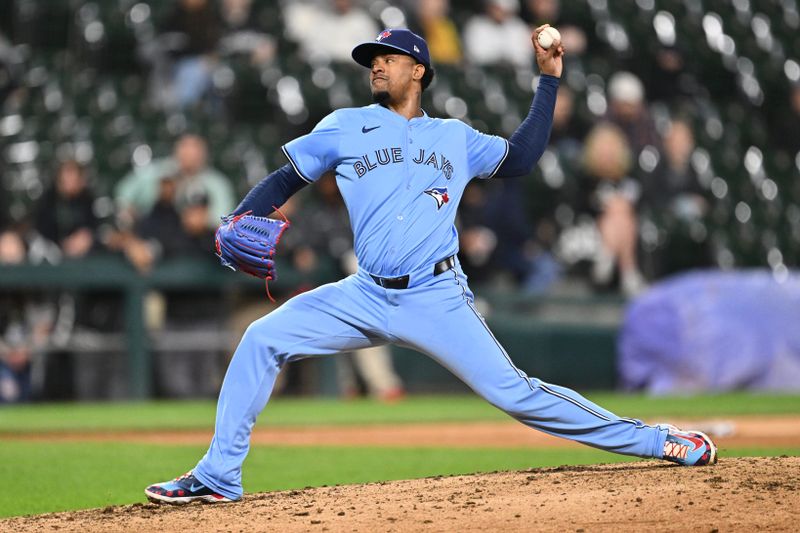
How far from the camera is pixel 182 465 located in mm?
6875

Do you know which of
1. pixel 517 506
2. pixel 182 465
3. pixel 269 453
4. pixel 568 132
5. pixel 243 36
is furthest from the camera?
pixel 568 132

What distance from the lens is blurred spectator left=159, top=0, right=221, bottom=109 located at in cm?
1202

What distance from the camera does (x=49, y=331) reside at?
432 inches

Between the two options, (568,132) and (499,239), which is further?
(568,132)

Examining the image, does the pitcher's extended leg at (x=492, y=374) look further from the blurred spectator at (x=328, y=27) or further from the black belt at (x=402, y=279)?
the blurred spectator at (x=328, y=27)

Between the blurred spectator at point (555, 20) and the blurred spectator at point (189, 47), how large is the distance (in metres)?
3.87

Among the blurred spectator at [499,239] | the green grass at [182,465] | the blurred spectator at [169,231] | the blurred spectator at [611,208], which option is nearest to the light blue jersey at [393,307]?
the green grass at [182,465]

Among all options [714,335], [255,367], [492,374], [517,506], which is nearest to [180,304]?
[714,335]

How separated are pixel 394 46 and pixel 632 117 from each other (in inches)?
367

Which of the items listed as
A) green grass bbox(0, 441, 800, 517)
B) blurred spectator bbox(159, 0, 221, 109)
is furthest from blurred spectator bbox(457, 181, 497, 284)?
green grass bbox(0, 441, 800, 517)

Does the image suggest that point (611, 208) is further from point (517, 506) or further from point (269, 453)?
point (517, 506)

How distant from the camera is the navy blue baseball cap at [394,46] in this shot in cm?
472

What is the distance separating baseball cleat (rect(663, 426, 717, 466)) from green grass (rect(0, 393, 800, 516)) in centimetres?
172

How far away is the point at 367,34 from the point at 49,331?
170 inches
